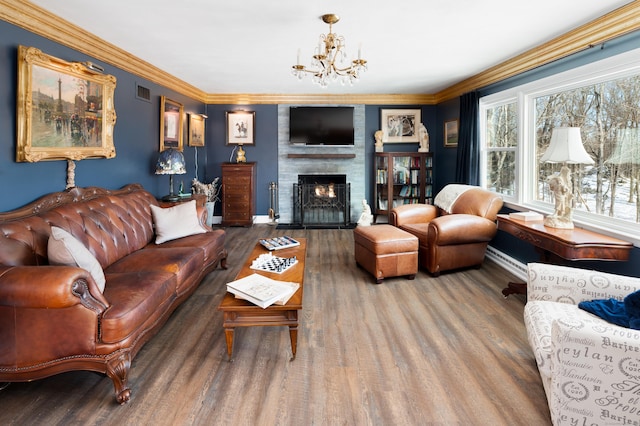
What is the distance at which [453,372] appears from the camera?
2234 mm

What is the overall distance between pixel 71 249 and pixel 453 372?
2.44 meters

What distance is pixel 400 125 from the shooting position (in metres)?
7.03

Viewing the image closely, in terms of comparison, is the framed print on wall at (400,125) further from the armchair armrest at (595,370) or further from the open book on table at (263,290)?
the armchair armrest at (595,370)

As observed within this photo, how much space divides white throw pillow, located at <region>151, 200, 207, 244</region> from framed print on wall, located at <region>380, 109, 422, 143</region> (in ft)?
14.0

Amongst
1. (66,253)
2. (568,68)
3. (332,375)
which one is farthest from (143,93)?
(568,68)

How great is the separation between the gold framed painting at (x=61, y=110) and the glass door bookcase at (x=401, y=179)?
4520 mm

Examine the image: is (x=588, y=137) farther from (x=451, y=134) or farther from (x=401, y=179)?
(x=401, y=179)

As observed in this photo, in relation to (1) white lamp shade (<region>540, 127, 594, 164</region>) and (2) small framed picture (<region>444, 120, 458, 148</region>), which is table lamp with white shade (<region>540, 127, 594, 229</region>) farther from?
(2) small framed picture (<region>444, 120, 458, 148</region>)

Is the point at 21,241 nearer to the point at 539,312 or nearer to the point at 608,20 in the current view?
the point at 539,312

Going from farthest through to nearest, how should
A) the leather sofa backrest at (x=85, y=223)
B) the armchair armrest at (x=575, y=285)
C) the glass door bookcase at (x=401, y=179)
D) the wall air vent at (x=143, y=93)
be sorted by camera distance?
1. the glass door bookcase at (x=401, y=179)
2. the wall air vent at (x=143, y=93)
3. the leather sofa backrest at (x=85, y=223)
4. the armchair armrest at (x=575, y=285)

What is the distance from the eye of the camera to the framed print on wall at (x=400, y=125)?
275 inches

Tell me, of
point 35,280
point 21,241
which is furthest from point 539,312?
point 21,241

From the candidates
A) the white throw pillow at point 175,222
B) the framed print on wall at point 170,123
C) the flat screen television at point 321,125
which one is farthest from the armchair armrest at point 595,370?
the flat screen television at point 321,125

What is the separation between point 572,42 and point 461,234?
205 cm
